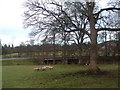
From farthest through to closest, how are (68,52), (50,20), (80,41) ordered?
(68,52) < (80,41) < (50,20)

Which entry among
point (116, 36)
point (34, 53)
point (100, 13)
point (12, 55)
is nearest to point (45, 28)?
point (100, 13)

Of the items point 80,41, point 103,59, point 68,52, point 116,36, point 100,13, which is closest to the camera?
point 100,13

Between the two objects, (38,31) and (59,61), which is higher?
(38,31)

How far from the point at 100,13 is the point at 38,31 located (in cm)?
642

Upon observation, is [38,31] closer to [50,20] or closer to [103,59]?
[50,20]

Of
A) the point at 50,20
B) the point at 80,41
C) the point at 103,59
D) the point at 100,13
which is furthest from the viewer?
the point at 103,59

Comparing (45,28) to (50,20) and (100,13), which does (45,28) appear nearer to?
(50,20)

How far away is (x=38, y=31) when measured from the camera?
737 inches

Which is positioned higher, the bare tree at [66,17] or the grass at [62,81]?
the bare tree at [66,17]

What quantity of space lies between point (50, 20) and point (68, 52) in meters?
26.2

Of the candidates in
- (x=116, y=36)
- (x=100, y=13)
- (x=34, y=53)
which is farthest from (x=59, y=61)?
(x=100, y=13)

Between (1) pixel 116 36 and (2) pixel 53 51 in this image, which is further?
(2) pixel 53 51

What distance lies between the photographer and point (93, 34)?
18766 millimetres

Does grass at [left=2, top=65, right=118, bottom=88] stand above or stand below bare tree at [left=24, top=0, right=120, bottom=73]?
below
